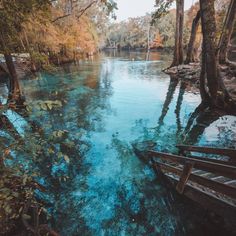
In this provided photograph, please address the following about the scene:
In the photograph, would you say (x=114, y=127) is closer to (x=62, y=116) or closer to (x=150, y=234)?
(x=62, y=116)

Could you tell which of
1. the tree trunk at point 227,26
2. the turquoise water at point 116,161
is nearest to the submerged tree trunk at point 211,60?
the tree trunk at point 227,26

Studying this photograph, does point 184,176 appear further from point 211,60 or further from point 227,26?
point 227,26

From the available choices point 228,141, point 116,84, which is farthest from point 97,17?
point 228,141

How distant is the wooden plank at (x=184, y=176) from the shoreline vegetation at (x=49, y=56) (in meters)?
1.90

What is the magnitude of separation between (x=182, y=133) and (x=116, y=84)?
324 inches

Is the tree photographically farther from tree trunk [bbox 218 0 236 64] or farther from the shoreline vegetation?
tree trunk [bbox 218 0 236 64]

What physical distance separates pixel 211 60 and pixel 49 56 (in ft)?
60.2

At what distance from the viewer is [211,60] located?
263 inches

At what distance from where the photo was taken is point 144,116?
25.0 feet

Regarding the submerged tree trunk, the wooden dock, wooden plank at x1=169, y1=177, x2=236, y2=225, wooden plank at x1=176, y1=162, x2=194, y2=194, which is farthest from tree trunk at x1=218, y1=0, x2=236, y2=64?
wooden plank at x1=169, y1=177, x2=236, y2=225

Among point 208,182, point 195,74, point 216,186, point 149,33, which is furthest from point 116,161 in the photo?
point 149,33

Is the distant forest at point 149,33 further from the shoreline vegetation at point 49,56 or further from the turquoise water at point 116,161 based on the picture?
the turquoise water at point 116,161

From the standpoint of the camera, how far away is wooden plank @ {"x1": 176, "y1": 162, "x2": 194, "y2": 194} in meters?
2.86

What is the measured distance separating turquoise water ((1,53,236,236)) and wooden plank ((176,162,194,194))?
0.40 metres
